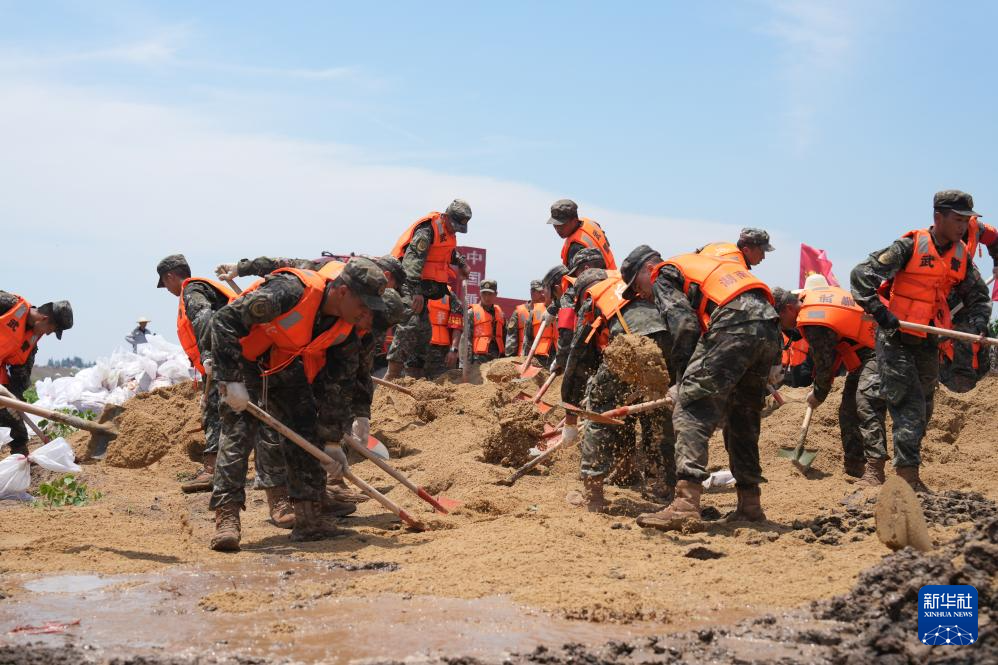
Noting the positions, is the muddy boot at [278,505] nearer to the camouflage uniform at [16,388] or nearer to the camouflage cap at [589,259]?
the camouflage uniform at [16,388]

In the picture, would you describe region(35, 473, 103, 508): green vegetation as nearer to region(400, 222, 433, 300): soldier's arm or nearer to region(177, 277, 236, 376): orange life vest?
region(177, 277, 236, 376): orange life vest

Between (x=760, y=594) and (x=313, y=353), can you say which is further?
(x=313, y=353)

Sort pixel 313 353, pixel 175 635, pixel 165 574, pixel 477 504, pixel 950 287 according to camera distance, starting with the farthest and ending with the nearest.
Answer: pixel 950 287, pixel 477 504, pixel 313 353, pixel 165 574, pixel 175 635

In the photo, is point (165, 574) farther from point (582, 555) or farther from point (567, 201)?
point (567, 201)

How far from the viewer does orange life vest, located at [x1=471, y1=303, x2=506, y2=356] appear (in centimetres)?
1728

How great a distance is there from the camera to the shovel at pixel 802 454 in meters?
8.97

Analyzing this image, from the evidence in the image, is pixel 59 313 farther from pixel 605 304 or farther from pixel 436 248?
pixel 605 304

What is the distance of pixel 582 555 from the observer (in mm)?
5352

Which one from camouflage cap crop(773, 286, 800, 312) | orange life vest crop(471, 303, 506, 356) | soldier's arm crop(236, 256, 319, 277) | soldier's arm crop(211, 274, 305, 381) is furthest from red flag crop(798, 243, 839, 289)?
soldier's arm crop(211, 274, 305, 381)

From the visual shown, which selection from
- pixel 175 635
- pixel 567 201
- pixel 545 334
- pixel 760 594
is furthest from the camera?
pixel 545 334

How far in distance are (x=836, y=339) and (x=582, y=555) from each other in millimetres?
4155

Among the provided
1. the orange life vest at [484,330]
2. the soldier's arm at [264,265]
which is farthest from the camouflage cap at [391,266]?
the orange life vest at [484,330]

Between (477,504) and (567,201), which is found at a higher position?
(567,201)

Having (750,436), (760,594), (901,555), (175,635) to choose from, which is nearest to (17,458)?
(175,635)
